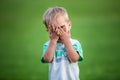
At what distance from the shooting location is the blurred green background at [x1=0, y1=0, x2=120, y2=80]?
164cm

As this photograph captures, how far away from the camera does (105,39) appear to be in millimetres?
1646

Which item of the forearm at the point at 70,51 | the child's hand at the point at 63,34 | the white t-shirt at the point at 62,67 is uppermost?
the child's hand at the point at 63,34

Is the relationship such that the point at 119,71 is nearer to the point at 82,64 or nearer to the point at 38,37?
the point at 82,64

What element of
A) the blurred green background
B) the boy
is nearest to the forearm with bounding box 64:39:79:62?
the boy

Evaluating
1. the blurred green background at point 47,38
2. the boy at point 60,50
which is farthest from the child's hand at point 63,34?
the blurred green background at point 47,38

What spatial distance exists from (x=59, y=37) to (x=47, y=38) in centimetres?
54

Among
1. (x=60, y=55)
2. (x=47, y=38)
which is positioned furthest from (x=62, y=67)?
(x=47, y=38)

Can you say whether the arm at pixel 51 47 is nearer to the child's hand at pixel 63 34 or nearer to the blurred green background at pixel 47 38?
the child's hand at pixel 63 34

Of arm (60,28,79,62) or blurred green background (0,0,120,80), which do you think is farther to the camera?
blurred green background (0,0,120,80)

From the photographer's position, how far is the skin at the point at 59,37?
1.10 m

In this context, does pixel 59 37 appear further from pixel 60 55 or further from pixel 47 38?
pixel 47 38

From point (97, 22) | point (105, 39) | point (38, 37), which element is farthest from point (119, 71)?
point (38, 37)

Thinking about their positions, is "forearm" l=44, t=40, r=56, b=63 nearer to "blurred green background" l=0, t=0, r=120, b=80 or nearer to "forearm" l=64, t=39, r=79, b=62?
"forearm" l=64, t=39, r=79, b=62

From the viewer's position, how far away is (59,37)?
1.14m
